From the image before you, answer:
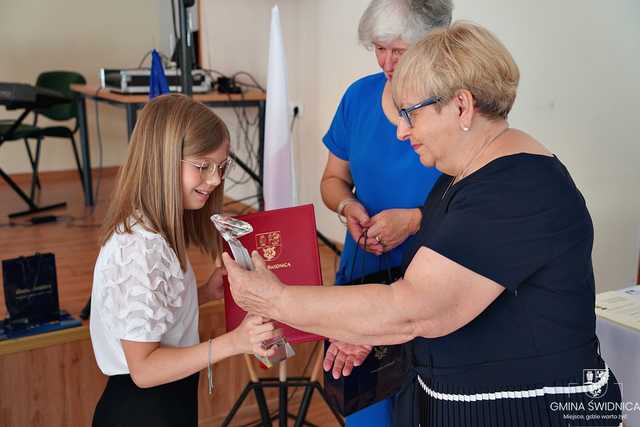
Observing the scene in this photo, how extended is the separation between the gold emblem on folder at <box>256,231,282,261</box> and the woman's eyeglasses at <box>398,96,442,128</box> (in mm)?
465

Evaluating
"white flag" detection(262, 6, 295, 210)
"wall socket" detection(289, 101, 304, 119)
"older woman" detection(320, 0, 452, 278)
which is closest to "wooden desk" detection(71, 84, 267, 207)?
"wall socket" detection(289, 101, 304, 119)

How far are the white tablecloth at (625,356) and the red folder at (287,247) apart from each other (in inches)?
29.6

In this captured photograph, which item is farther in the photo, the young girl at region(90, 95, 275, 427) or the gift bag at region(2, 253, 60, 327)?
the gift bag at region(2, 253, 60, 327)

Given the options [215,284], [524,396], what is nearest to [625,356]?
[524,396]

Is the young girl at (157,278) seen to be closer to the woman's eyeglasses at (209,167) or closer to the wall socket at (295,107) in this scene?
the woman's eyeglasses at (209,167)

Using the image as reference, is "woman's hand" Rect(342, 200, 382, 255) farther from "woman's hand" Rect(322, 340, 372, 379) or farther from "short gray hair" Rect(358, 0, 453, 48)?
"short gray hair" Rect(358, 0, 453, 48)

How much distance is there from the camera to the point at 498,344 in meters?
1.12

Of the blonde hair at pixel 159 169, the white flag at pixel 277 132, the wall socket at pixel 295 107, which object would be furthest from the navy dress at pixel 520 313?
the wall socket at pixel 295 107

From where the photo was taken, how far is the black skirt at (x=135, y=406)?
148cm

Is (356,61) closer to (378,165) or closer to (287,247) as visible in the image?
(378,165)

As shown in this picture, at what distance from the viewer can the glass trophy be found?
1.16 meters

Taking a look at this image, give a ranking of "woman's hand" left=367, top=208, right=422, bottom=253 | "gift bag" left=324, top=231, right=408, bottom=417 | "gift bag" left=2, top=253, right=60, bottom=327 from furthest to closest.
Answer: "gift bag" left=2, top=253, right=60, bottom=327 < "woman's hand" left=367, top=208, right=422, bottom=253 < "gift bag" left=324, top=231, right=408, bottom=417

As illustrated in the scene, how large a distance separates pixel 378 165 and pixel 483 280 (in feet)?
2.46

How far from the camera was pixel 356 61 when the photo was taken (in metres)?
3.39
